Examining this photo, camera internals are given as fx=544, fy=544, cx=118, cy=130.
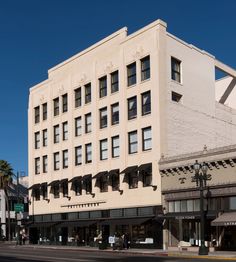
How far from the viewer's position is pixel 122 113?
5197 cm

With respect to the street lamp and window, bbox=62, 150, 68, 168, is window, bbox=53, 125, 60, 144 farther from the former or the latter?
the street lamp

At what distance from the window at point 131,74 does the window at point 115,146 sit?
18.2 ft

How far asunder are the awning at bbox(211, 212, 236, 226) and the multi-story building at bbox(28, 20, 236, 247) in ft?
24.2

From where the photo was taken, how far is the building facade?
41.0 meters

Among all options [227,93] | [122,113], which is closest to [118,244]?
[122,113]

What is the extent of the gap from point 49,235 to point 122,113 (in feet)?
62.6

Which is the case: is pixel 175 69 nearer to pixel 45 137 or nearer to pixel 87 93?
pixel 87 93

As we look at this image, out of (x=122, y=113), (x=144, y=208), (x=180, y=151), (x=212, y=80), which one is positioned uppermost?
(x=212, y=80)

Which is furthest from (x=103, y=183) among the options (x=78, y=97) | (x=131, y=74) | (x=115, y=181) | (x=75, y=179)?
(x=131, y=74)

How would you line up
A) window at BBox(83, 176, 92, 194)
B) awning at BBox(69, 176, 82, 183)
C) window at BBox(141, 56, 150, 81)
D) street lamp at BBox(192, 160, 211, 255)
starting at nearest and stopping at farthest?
street lamp at BBox(192, 160, 211, 255), window at BBox(141, 56, 150, 81), window at BBox(83, 176, 92, 194), awning at BBox(69, 176, 82, 183)

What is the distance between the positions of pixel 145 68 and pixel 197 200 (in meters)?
13.6

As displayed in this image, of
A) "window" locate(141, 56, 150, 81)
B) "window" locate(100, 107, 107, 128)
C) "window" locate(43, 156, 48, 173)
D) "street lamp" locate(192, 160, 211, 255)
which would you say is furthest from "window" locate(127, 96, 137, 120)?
"window" locate(43, 156, 48, 173)

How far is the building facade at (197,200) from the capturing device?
41031mm

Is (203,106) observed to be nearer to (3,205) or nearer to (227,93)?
(227,93)
